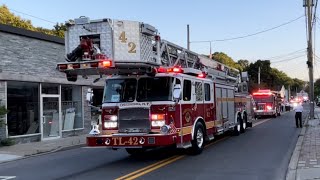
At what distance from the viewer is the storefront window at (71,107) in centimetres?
2333

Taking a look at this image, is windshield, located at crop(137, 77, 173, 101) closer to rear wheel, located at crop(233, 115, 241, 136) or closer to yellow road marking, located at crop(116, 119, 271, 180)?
yellow road marking, located at crop(116, 119, 271, 180)

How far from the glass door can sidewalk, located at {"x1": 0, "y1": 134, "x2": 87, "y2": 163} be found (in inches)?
28.6

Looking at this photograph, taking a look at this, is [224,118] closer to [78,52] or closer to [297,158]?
[297,158]

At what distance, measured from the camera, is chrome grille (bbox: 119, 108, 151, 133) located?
12.6 meters

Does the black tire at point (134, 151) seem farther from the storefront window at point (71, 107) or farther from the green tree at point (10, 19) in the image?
the green tree at point (10, 19)

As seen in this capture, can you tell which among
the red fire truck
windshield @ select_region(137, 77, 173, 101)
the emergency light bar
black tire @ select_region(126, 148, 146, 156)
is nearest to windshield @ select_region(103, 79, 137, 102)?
windshield @ select_region(137, 77, 173, 101)

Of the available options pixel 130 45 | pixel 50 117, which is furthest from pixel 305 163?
pixel 50 117

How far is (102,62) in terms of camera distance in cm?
1165

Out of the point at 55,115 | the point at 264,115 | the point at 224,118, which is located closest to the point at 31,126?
the point at 55,115

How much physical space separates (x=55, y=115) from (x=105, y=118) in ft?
32.9

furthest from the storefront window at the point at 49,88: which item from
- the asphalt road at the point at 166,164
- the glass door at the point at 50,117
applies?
the asphalt road at the point at 166,164

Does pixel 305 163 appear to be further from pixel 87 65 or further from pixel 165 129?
pixel 87 65

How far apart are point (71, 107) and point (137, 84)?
38.1 feet

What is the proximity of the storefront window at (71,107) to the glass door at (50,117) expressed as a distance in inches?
24.3
